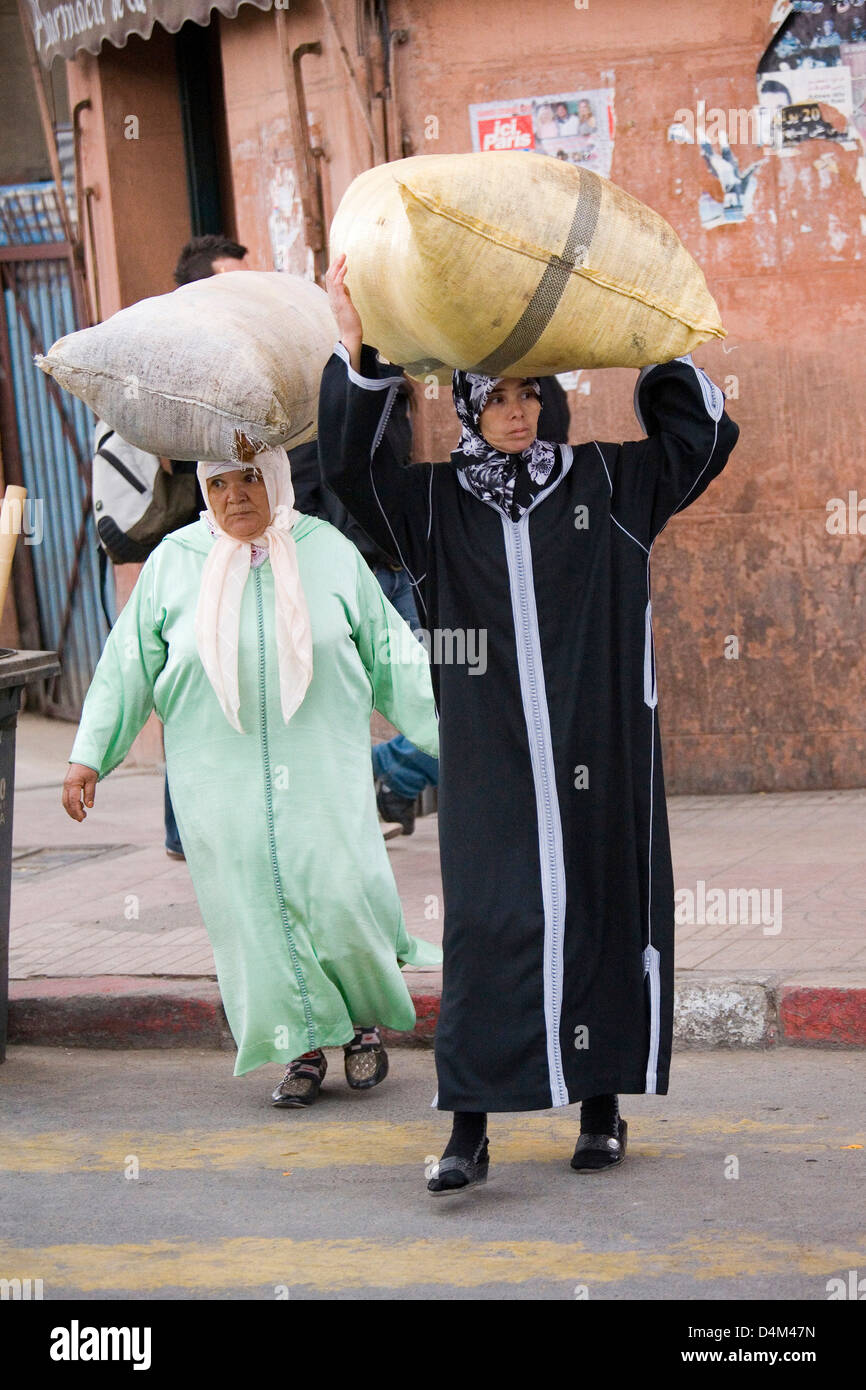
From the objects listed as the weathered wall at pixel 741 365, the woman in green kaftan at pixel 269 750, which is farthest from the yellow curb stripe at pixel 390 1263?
the weathered wall at pixel 741 365

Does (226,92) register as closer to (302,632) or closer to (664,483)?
(302,632)

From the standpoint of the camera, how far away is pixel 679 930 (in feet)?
19.9

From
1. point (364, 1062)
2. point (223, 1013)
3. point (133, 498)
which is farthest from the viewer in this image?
point (133, 498)

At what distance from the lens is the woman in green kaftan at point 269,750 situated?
4891 millimetres

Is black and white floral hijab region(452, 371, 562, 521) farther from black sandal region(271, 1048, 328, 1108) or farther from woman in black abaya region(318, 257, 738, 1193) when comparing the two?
black sandal region(271, 1048, 328, 1108)

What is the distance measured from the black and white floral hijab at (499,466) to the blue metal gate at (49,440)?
6.94 meters

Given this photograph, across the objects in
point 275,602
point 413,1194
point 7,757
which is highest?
point 275,602

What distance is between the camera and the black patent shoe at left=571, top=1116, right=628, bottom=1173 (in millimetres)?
4195

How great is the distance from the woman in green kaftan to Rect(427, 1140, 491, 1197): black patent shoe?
868mm

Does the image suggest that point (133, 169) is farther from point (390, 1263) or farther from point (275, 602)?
point (390, 1263)

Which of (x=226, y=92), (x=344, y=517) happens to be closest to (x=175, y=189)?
(x=226, y=92)

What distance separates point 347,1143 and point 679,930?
1.78 meters

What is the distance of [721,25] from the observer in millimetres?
7809

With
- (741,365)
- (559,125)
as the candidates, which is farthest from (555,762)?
(559,125)
